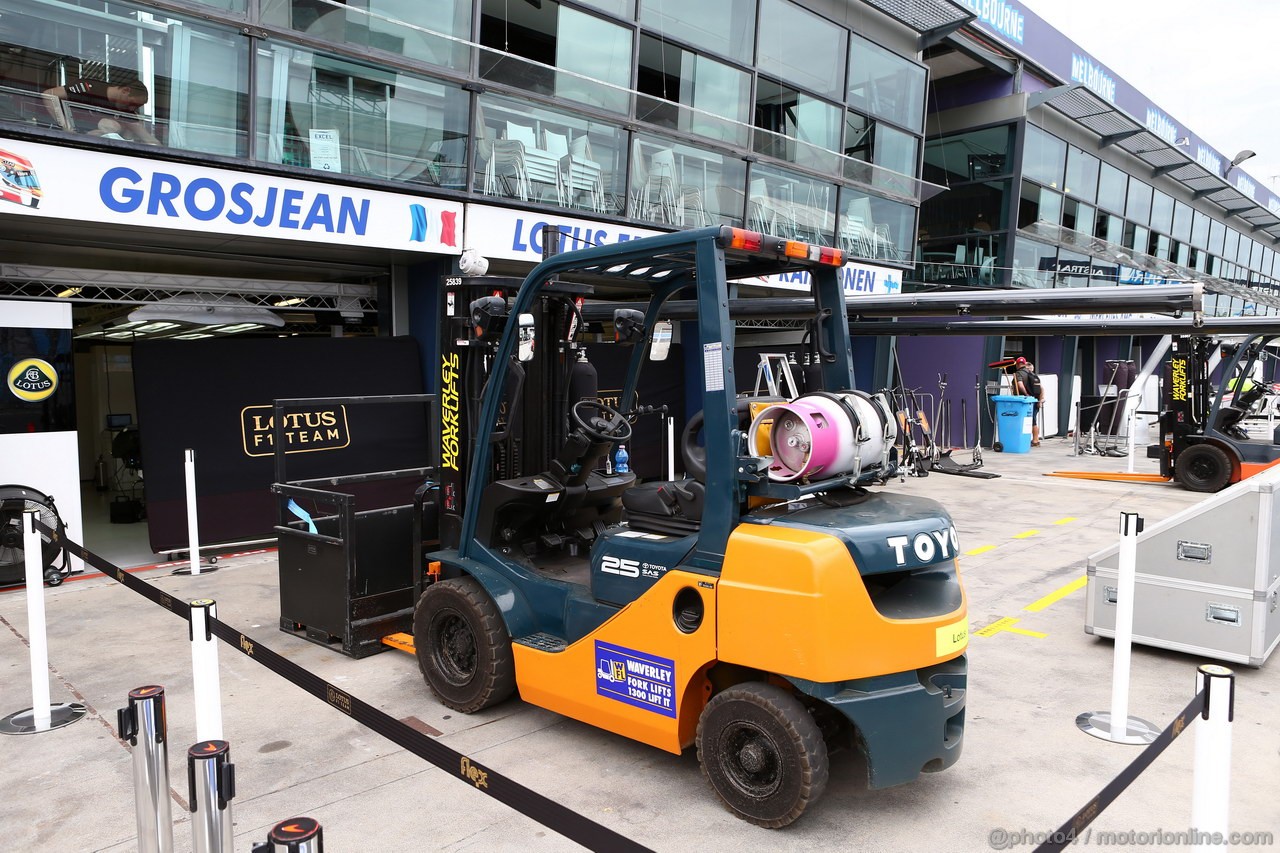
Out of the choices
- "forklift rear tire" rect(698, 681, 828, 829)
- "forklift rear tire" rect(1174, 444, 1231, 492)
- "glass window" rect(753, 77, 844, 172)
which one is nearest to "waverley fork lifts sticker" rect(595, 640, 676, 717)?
"forklift rear tire" rect(698, 681, 828, 829)

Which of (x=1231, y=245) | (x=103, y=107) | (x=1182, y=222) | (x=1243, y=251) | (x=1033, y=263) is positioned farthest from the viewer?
(x=1243, y=251)

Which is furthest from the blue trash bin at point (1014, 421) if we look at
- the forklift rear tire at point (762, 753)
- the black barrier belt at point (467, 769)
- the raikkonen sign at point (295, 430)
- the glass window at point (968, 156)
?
the black barrier belt at point (467, 769)

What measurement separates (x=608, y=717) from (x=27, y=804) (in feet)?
9.10

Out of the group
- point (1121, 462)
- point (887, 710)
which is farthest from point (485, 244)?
point (1121, 462)

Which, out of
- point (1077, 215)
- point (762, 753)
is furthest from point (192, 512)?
point (1077, 215)

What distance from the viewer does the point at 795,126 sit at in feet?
52.0

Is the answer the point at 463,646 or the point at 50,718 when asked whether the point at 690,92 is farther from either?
the point at 50,718

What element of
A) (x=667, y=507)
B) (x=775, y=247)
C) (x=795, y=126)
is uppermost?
(x=795, y=126)

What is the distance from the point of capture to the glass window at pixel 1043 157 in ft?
76.0

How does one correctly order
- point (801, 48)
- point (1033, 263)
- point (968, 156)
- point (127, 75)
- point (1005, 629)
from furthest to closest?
1. point (968, 156)
2. point (1033, 263)
3. point (801, 48)
4. point (127, 75)
5. point (1005, 629)

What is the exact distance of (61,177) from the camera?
25.7 ft

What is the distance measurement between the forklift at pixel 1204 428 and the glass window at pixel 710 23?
908 cm

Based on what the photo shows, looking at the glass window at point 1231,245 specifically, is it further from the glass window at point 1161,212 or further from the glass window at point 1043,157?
the glass window at point 1043,157

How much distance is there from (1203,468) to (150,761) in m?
16.6
